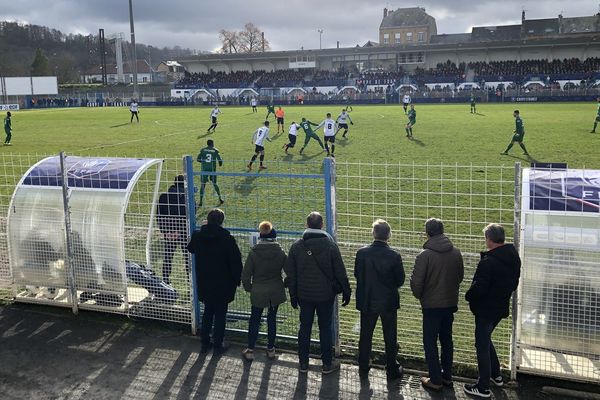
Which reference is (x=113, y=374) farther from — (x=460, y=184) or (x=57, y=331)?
(x=460, y=184)

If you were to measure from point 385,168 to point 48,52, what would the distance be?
117 m

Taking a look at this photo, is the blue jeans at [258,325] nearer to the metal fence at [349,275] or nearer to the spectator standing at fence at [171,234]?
the metal fence at [349,275]

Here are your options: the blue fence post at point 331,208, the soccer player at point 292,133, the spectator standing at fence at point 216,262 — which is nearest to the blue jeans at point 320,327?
the blue fence post at point 331,208

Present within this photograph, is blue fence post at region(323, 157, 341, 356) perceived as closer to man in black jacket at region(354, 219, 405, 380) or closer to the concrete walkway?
the concrete walkway

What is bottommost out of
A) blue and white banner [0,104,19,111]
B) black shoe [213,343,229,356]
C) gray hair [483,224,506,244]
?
black shoe [213,343,229,356]

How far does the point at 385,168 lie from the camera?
679 inches

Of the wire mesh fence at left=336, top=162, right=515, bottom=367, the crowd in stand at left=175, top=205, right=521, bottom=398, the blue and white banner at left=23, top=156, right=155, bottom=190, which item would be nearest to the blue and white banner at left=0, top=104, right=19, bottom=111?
the wire mesh fence at left=336, top=162, right=515, bottom=367

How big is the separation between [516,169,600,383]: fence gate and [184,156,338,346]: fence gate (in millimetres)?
2089

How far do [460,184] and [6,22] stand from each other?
12079 cm

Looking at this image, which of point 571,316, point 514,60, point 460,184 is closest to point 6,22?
point 514,60

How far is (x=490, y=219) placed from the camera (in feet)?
35.9

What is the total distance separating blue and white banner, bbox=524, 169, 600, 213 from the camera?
543 centimetres

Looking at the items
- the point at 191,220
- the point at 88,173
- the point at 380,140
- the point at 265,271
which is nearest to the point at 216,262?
the point at 265,271

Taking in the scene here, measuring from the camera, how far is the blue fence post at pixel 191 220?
21.8 ft
